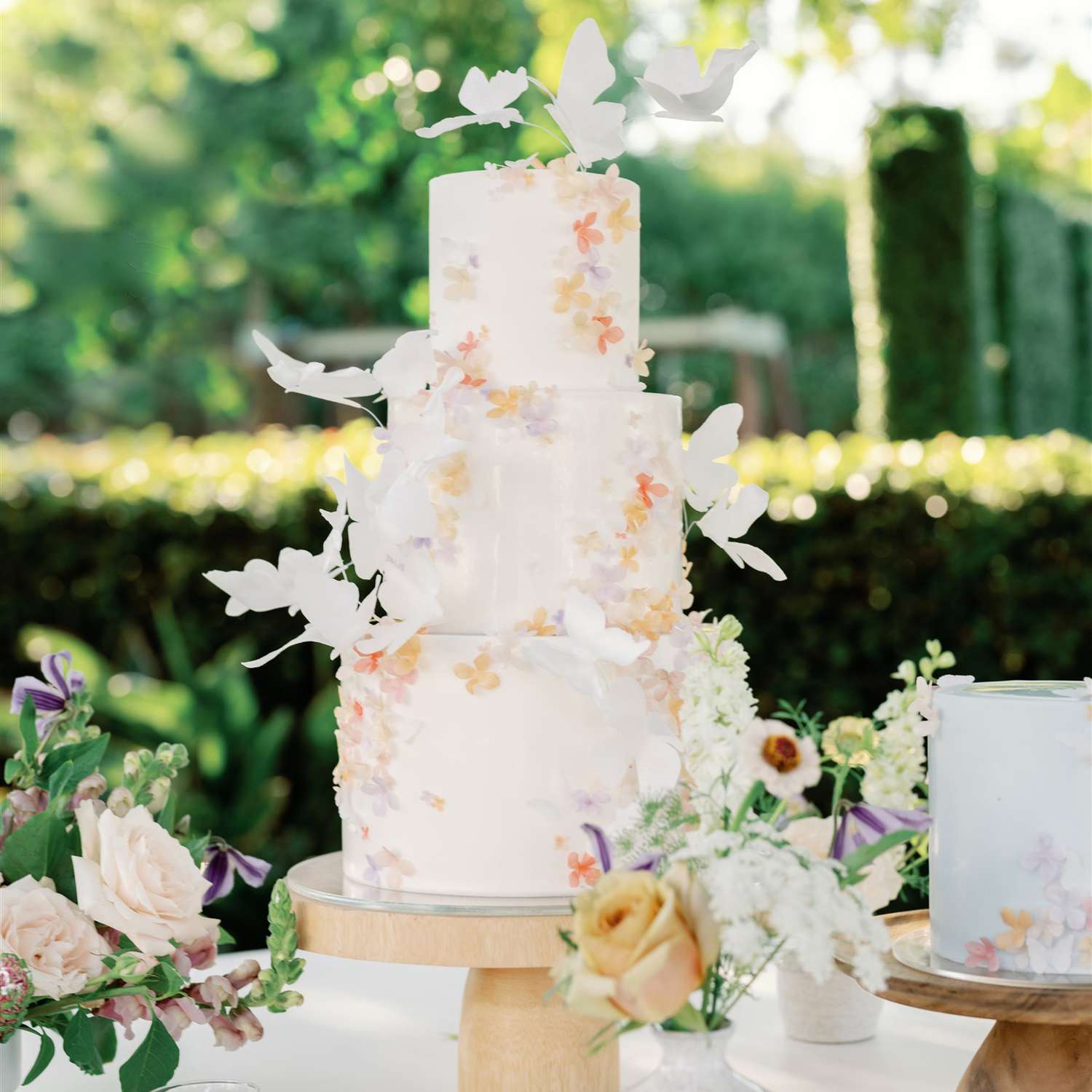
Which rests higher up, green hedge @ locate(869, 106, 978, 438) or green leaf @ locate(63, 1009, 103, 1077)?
green hedge @ locate(869, 106, 978, 438)

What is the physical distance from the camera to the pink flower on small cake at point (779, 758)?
165cm

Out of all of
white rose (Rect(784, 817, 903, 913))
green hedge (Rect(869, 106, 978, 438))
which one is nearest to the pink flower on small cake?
white rose (Rect(784, 817, 903, 913))

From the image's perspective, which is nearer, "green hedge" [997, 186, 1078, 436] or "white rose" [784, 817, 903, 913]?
"white rose" [784, 817, 903, 913]

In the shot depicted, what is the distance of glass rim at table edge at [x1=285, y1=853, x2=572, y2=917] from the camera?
1.45m

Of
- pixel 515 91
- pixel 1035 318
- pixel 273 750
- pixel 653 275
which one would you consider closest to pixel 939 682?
pixel 515 91

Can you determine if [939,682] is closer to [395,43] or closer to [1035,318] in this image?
[395,43]

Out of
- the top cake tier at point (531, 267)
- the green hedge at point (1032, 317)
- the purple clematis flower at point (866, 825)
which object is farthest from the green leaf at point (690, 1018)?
the green hedge at point (1032, 317)

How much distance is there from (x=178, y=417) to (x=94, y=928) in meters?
17.6

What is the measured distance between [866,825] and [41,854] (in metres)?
0.81

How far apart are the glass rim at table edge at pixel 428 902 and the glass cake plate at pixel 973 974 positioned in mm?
329

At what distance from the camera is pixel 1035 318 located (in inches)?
495

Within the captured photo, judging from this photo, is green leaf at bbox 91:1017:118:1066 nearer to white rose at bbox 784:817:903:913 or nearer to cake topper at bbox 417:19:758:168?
white rose at bbox 784:817:903:913

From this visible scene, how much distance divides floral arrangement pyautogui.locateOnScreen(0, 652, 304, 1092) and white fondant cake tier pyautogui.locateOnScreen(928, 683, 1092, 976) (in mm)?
636

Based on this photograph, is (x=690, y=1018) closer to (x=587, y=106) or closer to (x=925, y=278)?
(x=587, y=106)
